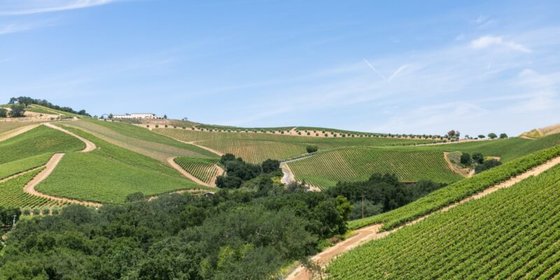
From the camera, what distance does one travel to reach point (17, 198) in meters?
106

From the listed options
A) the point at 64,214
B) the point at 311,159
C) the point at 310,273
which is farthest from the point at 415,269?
the point at 311,159

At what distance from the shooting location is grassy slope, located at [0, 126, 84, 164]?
502 ft

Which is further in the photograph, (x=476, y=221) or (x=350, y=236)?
(x=350, y=236)

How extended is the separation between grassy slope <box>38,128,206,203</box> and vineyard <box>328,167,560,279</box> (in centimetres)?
6697

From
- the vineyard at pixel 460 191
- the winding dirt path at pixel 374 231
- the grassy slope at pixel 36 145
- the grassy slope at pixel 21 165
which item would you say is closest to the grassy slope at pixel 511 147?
the vineyard at pixel 460 191

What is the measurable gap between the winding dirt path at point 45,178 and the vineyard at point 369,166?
168 ft

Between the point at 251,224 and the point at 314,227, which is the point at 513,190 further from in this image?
the point at 251,224

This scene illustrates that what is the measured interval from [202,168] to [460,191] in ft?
322

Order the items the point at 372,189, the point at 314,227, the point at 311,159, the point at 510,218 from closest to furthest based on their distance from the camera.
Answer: the point at 510,218 → the point at 314,227 → the point at 372,189 → the point at 311,159

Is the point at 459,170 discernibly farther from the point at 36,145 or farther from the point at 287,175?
the point at 36,145

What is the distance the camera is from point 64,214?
85.9 metres

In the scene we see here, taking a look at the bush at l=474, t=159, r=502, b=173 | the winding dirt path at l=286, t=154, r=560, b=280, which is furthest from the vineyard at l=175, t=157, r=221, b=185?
the winding dirt path at l=286, t=154, r=560, b=280

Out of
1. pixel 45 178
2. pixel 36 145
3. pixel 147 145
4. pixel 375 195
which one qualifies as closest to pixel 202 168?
pixel 147 145

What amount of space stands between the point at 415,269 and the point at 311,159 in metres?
119
